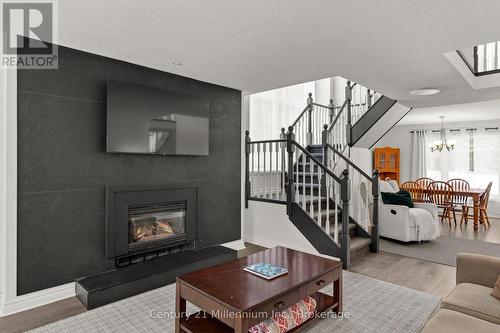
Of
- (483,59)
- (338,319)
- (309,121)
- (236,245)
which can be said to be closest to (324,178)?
(236,245)

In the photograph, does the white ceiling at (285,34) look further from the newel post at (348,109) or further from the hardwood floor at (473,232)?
the hardwood floor at (473,232)

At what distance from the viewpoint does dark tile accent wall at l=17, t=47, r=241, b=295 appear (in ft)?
8.57

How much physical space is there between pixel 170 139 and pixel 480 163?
789cm

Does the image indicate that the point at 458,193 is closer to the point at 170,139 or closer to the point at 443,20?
the point at 443,20

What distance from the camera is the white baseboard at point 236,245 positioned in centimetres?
429

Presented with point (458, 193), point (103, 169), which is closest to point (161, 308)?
point (103, 169)

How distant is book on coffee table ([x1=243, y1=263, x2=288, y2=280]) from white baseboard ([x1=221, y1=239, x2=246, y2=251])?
2.03m

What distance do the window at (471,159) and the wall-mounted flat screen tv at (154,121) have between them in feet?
23.8

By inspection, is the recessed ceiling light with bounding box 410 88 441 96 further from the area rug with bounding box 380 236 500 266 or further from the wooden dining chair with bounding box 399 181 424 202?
the wooden dining chair with bounding box 399 181 424 202

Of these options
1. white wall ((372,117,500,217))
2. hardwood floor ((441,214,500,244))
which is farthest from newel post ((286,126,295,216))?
white wall ((372,117,500,217))

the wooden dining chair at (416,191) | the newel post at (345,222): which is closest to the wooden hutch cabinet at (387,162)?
the wooden dining chair at (416,191)

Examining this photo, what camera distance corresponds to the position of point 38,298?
2645 millimetres

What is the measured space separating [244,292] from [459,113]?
275 inches

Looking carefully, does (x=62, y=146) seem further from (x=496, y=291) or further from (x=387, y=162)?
(x=387, y=162)
